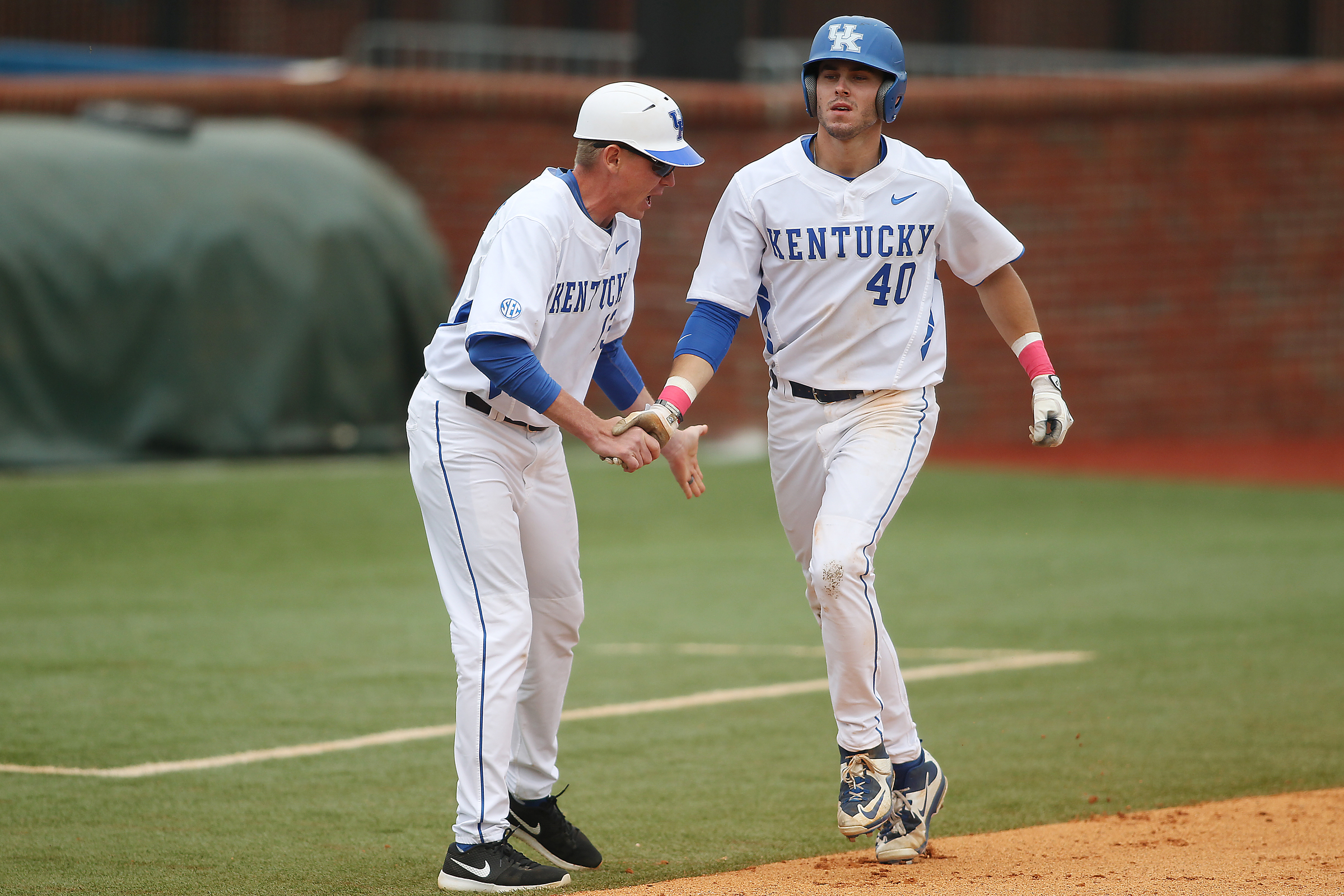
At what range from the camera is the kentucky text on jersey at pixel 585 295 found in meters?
4.97

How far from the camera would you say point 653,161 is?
4988 mm

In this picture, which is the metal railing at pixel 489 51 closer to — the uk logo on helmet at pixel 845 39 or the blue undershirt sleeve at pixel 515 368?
the uk logo on helmet at pixel 845 39

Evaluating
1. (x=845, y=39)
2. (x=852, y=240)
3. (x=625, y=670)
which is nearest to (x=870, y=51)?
(x=845, y=39)

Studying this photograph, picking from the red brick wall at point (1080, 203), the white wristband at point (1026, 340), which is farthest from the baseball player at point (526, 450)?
the red brick wall at point (1080, 203)

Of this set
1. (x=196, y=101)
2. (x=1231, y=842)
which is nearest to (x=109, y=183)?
(x=196, y=101)

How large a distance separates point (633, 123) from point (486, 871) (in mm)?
2139

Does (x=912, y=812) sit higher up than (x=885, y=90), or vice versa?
(x=885, y=90)

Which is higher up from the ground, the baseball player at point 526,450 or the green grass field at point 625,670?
the baseball player at point 526,450

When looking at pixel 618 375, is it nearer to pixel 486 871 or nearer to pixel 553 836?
pixel 553 836

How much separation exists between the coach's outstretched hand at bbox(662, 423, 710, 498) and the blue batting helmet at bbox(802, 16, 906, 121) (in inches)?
A: 41.3

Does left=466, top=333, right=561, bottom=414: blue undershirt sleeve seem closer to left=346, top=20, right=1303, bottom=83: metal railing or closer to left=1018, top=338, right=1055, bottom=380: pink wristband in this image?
left=1018, top=338, right=1055, bottom=380: pink wristband

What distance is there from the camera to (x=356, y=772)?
6.32 metres

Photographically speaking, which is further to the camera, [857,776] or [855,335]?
[855,335]

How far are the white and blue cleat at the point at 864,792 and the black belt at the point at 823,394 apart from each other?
108 cm
